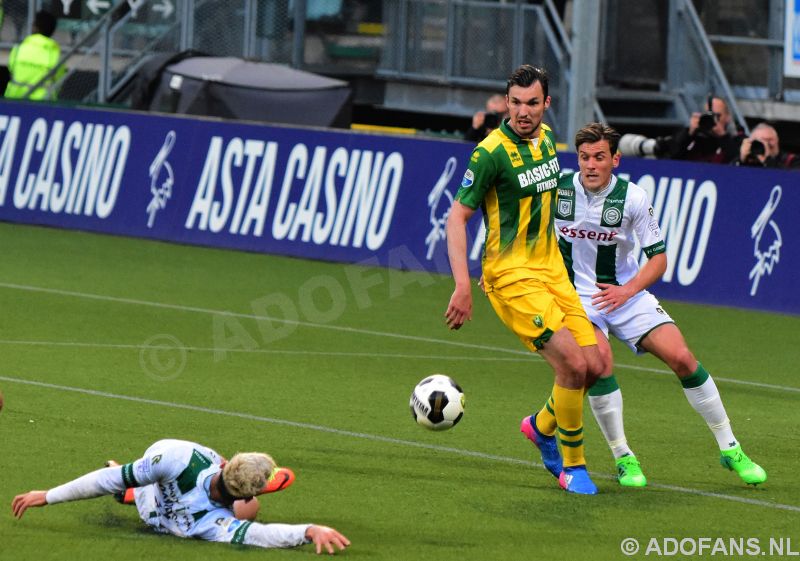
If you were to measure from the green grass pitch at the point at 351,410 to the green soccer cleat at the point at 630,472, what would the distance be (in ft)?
0.23

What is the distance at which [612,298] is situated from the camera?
365 inches

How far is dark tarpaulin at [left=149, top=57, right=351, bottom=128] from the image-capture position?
73.7 ft

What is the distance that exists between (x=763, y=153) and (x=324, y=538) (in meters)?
10.8

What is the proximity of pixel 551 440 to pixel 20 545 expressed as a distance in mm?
3111

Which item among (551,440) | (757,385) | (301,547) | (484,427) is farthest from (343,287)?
(301,547)

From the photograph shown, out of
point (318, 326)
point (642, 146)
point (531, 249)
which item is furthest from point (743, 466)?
point (642, 146)

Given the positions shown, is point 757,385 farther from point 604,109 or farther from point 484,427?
point 604,109

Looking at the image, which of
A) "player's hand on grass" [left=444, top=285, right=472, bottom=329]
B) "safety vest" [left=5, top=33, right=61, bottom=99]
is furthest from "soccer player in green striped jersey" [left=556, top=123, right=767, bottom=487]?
"safety vest" [left=5, top=33, right=61, bottom=99]

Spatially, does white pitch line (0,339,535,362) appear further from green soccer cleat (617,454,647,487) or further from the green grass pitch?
green soccer cleat (617,454,647,487)

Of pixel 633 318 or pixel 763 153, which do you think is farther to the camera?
pixel 763 153

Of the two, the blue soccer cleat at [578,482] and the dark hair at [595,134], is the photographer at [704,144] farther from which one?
the blue soccer cleat at [578,482]

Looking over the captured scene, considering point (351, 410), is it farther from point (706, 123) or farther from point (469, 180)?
point (706, 123)

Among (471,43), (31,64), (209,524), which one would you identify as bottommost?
(209,524)

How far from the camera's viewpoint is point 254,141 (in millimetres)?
19812
